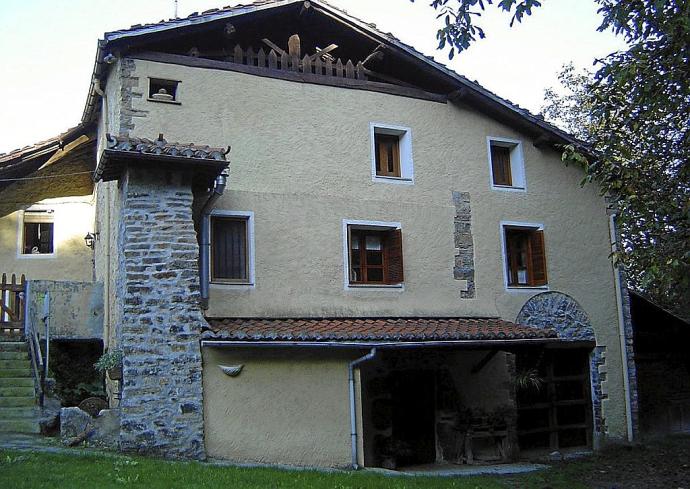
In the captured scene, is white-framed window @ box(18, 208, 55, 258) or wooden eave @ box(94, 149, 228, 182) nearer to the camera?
wooden eave @ box(94, 149, 228, 182)

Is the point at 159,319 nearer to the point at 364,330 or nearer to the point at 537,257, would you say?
the point at 364,330

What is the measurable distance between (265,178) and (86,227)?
19.5 ft

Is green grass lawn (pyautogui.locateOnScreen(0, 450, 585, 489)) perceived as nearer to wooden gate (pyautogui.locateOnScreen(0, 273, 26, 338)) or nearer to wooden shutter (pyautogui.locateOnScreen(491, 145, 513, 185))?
wooden gate (pyautogui.locateOnScreen(0, 273, 26, 338))

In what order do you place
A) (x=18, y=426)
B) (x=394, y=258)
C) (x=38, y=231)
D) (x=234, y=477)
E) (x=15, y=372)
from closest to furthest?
(x=234, y=477) → (x=18, y=426) → (x=15, y=372) → (x=394, y=258) → (x=38, y=231)

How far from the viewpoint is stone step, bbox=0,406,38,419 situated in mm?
11016

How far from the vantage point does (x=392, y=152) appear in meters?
14.5

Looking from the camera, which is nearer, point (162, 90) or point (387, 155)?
point (162, 90)

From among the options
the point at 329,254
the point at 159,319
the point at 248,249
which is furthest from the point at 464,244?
the point at 159,319

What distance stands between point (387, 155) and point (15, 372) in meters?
7.47

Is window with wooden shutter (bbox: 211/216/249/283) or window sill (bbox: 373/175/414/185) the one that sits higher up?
window sill (bbox: 373/175/414/185)

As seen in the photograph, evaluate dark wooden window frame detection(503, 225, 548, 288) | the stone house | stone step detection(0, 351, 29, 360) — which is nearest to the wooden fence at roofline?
the stone house

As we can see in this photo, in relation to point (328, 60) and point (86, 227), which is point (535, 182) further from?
point (86, 227)

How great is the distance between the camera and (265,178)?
1287 centimetres

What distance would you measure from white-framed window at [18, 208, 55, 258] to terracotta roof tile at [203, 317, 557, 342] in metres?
6.96
